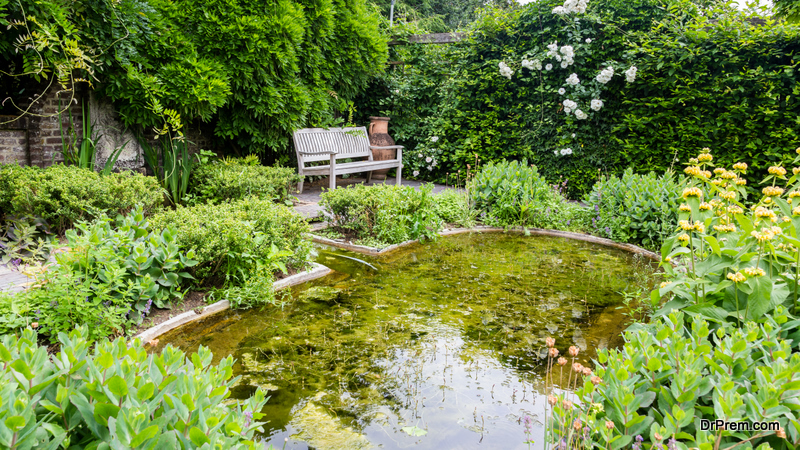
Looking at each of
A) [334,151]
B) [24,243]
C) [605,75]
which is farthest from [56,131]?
[605,75]

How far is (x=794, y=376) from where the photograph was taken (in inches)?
57.2

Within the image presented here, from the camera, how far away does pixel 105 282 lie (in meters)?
2.79

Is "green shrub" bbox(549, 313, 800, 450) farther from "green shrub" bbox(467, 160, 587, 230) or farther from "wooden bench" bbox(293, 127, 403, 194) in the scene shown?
"wooden bench" bbox(293, 127, 403, 194)

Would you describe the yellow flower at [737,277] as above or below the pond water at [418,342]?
above

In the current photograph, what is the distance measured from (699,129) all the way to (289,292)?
593 centimetres

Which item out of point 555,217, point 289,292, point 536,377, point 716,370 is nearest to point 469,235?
point 555,217

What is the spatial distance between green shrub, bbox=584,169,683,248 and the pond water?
64 centimetres

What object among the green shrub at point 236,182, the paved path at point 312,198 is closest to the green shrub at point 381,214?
the paved path at point 312,198

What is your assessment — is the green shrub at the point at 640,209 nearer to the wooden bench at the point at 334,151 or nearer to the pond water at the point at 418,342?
the pond water at the point at 418,342

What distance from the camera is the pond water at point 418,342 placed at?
222 centimetres

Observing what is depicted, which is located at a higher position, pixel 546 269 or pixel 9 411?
pixel 9 411

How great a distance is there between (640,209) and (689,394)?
162 inches

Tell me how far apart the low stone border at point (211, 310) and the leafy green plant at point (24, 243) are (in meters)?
0.74

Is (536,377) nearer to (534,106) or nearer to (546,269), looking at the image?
(546,269)
